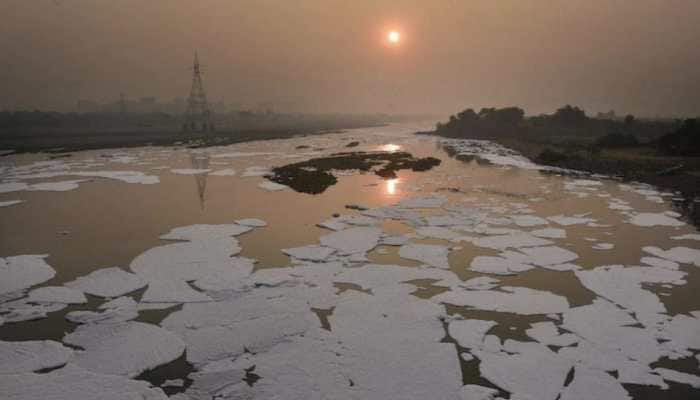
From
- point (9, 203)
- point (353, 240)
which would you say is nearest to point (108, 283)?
point (353, 240)

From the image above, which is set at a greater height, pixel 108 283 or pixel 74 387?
pixel 108 283

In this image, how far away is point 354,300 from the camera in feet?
24.9

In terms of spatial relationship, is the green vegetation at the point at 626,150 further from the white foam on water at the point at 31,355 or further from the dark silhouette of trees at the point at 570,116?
the white foam on water at the point at 31,355

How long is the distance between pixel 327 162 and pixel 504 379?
25756mm

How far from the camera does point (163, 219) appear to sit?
46.1 ft

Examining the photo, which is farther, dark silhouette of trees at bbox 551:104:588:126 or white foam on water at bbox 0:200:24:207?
dark silhouette of trees at bbox 551:104:588:126

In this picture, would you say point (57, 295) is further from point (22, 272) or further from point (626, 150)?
point (626, 150)

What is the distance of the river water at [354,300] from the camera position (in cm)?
536

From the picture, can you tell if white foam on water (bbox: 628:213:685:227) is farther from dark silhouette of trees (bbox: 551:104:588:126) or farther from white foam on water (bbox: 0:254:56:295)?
dark silhouette of trees (bbox: 551:104:588:126)

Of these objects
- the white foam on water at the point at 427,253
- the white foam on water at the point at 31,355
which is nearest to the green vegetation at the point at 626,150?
the white foam on water at the point at 427,253

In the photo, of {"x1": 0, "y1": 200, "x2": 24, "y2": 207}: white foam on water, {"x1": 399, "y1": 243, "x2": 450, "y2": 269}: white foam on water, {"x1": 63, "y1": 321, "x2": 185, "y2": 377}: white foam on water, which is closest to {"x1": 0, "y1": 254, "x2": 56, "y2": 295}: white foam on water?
{"x1": 63, "y1": 321, "x2": 185, "y2": 377}: white foam on water

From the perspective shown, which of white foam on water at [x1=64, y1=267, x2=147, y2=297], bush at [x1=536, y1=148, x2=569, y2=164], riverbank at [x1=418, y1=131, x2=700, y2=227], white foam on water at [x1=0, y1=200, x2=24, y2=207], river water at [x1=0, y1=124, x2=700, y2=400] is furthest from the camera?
bush at [x1=536, y1=148, x2=569, y2=164]

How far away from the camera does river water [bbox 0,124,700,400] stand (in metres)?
5.36

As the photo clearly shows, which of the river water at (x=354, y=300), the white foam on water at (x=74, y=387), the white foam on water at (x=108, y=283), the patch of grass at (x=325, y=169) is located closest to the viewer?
the white foam on water at (x=74, y=387)
